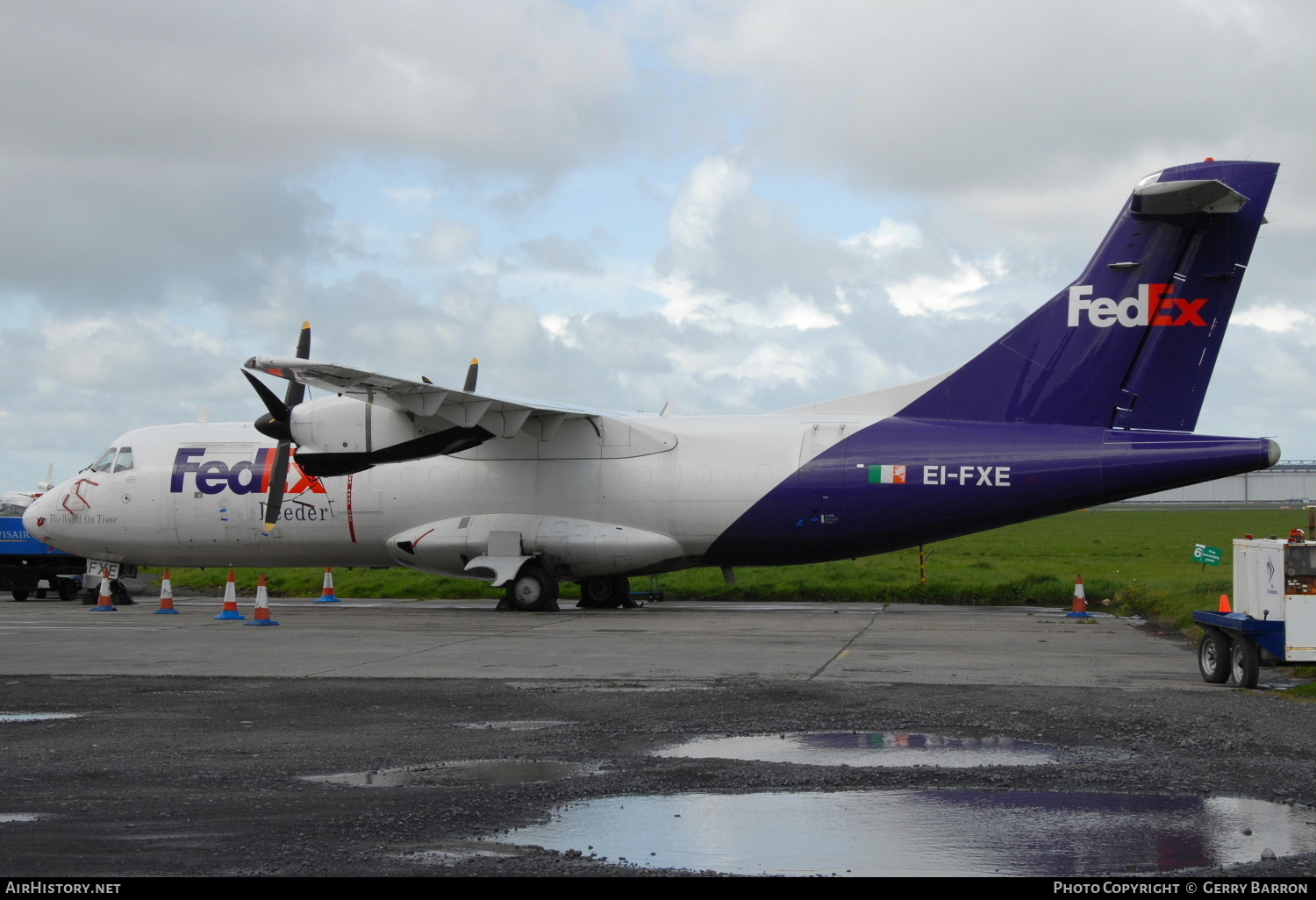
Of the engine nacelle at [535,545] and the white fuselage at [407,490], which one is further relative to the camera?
the engine nacelle at [535,545]

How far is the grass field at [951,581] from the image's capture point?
22969 millimetres

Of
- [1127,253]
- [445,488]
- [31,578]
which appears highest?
[1127,253]

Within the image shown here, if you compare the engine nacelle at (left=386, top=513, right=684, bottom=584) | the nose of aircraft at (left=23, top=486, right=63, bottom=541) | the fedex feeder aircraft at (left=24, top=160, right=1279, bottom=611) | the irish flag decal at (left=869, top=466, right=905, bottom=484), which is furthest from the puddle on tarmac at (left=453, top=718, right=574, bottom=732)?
the nose of aircraft at (left=23, top=486, right=63, bottom=541)

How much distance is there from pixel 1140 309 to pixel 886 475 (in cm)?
480

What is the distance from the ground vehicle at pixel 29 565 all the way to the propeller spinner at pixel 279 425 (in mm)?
7732

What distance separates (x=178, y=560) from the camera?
2466 cm

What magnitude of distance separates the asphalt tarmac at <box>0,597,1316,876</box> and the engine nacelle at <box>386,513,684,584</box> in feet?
13.2

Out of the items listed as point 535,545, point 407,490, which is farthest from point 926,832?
point 407,490

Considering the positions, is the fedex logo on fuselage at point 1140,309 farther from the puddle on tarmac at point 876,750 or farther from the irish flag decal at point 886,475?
the puddle on tarmac at point 876,750

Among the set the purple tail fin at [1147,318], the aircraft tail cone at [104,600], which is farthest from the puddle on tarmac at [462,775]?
the aircraft tail cone at [104,600]
